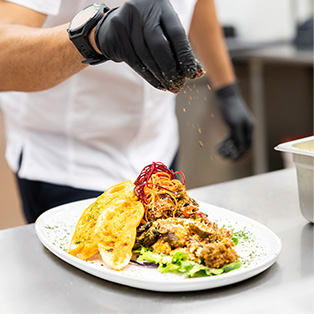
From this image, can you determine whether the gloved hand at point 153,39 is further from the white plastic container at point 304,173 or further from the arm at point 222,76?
the arm at point 222,76

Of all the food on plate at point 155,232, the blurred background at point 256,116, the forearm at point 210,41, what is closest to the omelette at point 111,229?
the food on plate at point 155,232

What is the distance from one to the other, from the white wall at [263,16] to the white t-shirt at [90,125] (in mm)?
2600

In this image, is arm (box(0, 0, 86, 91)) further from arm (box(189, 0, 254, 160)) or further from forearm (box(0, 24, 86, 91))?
arm (box(189, 0, 254, 160))

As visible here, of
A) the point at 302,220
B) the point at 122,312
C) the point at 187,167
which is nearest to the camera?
the point at 122,312

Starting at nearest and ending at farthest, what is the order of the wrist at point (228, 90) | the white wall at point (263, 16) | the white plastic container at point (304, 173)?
the white plastic container at point (304, 173) < the wrist at point (228, 90) < the white wall at point (263, 16)

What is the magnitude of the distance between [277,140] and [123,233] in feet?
9.22

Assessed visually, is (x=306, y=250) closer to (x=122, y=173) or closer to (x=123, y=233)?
(x=123, y=233)

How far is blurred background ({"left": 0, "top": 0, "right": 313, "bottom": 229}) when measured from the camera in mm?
3311

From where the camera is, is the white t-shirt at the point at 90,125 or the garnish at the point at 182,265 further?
the white t-shirt at the point at 90,125

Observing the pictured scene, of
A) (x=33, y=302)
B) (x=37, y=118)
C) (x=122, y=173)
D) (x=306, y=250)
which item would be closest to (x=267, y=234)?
(x=306, y=250)

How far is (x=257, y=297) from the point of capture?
2.69ft

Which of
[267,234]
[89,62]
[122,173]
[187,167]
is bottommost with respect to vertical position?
[187,167]

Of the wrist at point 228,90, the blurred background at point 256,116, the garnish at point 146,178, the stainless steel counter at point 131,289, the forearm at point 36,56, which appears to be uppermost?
the forearm at point 36,56

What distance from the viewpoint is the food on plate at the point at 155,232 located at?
2.90 feet
